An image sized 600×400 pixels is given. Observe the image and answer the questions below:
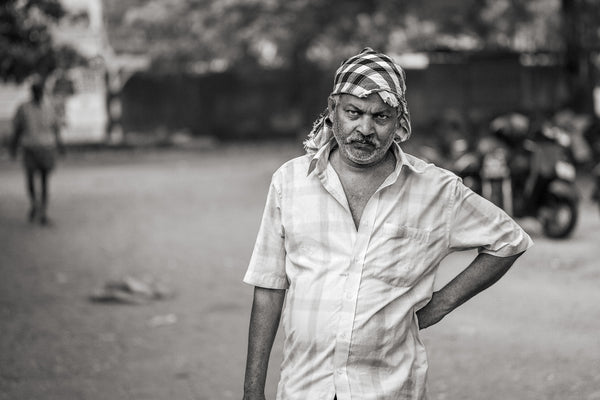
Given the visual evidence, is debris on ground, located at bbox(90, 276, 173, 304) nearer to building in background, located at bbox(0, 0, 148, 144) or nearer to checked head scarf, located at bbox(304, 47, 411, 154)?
checked head scarf, located at bbox(304, 47, 411, 154)

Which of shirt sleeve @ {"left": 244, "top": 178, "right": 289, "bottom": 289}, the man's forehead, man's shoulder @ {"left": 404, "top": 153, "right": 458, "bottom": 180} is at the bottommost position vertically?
shirt sleeve @ {"left": 244, "top": 178, "right": 289, "bottom": 289}

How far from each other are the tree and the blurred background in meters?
0.03

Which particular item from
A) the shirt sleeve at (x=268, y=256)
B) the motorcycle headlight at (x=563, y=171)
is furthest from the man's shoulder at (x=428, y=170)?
the motorcycle headlight at (x=563, y=171)

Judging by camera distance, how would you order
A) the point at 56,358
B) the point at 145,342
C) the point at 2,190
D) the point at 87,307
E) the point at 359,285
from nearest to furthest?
the point at 359,285 → the point at 56,358 → the point at 145,342 → the point at 87,307 → the point at 2,190

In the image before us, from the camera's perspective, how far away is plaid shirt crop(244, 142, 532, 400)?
2.55 meters

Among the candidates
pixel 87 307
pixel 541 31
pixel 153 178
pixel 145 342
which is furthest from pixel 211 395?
pixel 541 31

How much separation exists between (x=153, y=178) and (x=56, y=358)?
12.5 m

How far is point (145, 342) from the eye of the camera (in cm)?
645

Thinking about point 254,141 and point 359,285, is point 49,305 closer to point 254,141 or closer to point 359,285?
point 359,285

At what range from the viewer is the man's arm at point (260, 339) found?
2754 mm

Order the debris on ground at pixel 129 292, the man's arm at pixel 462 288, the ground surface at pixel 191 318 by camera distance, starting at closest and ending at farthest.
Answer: the man's arm at pixel 462 288, the ground surface at pixel 191 318, the debris on ground at pixel 129 292

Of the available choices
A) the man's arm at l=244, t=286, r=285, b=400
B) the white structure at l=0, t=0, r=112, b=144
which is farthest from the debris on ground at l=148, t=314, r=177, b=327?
the white structure at l=0, t=0, r=112, b=144

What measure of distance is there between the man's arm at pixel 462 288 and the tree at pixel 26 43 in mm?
10693

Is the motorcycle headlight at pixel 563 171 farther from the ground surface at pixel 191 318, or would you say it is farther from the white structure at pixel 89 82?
the white structure at pixel 89 82
